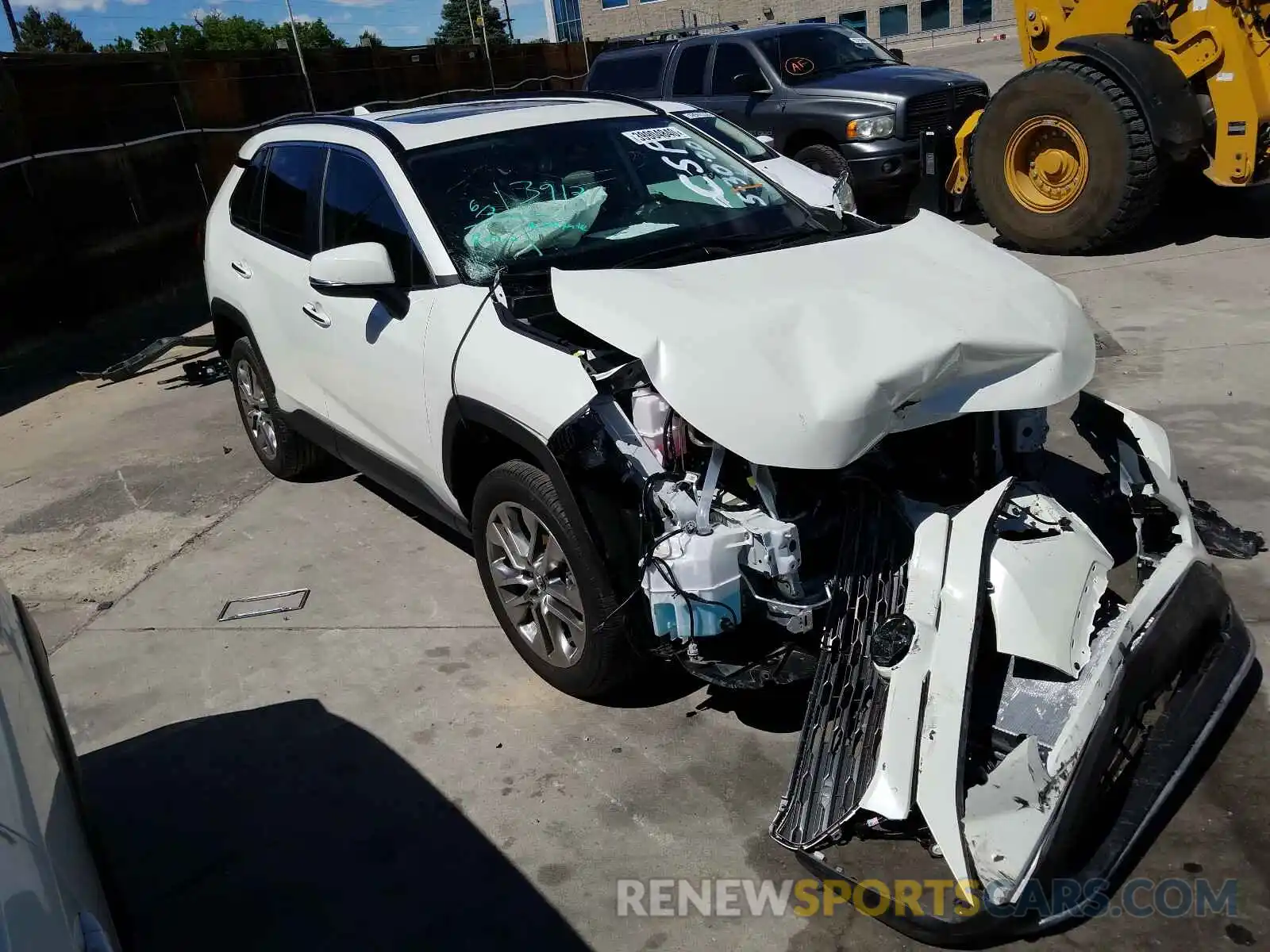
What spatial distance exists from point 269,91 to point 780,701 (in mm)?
12809

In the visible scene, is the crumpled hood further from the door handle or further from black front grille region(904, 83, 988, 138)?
black front grille region(904, 83, 988, 138)

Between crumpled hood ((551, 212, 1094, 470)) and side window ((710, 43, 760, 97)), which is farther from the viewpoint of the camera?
side window ((710, 43, 760, 97))

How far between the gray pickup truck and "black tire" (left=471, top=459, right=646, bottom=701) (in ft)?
24.2

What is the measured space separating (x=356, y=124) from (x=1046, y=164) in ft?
19.5

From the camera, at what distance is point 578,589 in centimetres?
321

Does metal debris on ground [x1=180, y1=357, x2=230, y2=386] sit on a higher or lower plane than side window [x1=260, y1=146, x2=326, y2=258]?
lower

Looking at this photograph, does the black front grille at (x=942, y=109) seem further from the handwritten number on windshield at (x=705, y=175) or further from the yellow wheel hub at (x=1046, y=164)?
the handwritten number on windshield at (x=705, y=175)

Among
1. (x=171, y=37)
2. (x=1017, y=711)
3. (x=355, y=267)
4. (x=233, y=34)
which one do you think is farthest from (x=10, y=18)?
(x=233, y=34)

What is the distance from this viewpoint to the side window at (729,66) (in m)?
10.6

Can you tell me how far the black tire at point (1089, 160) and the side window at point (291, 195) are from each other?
5.80 meters

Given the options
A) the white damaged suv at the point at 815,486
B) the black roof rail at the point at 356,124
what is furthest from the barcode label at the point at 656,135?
the black roof rail at the point at 356,124

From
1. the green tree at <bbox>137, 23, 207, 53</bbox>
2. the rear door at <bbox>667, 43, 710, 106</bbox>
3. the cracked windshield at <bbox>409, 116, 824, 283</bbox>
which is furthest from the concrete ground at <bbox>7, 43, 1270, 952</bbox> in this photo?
the green tree at <bbox>137, 23, 207, 53</bbox>

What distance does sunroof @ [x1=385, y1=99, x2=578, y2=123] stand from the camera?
4.32 meters

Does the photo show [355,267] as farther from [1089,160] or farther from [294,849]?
[1089,160]
